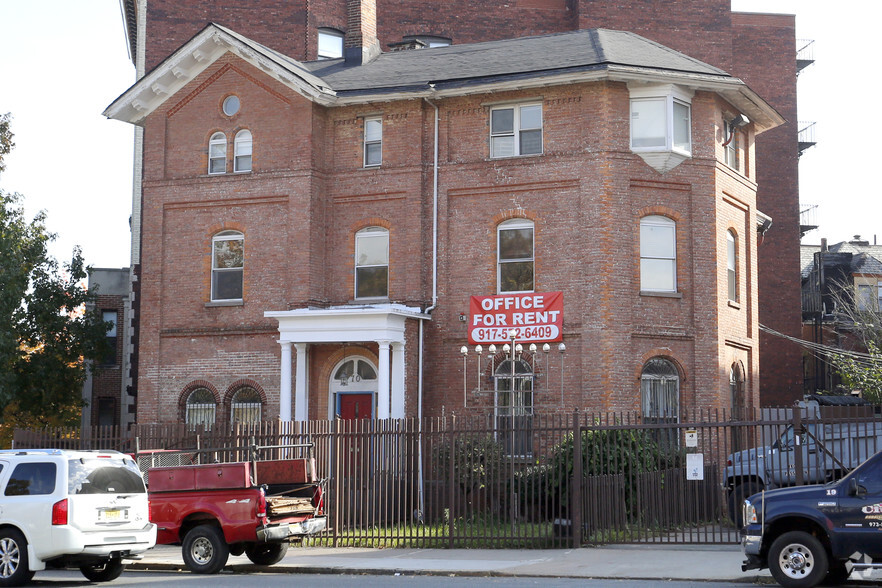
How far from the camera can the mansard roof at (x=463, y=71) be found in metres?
26.1

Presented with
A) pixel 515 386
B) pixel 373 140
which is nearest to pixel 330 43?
pixel 373 140

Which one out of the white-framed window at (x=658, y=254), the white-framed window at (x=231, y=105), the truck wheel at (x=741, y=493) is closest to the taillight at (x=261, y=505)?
the truck wheel at (x=741, y=493)

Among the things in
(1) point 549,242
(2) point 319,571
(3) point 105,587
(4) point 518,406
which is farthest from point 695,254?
(3) point 105,587

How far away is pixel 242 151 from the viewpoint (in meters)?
28.6

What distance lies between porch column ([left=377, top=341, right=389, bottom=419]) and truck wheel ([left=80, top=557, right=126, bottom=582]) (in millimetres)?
10543

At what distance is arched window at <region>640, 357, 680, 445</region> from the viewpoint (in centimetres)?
2589

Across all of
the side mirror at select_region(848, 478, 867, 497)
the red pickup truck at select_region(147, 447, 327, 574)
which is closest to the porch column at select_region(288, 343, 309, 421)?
the red pickup truck at select_region(147, 447, 327, 574)

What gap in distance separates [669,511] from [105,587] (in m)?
8.72

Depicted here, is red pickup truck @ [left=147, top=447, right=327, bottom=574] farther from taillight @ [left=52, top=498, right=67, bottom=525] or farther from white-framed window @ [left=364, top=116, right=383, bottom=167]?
white-framed window @ [left=364, top=116, right=383, bottom=167]

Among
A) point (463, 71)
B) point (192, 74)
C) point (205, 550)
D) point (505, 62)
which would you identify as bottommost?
point (205, 550)

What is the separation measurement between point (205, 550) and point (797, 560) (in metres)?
8.37

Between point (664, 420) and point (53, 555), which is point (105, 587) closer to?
point (53, 555)

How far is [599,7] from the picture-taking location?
123ft

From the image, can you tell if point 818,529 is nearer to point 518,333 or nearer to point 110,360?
point 518,333
